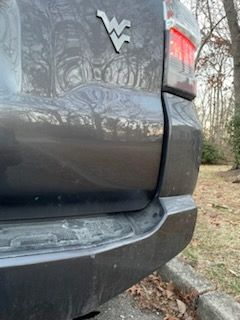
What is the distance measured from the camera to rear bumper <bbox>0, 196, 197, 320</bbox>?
86 cm

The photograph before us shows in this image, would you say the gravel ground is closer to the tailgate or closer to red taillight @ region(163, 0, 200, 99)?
the tailgate

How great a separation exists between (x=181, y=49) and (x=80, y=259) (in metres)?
0.76

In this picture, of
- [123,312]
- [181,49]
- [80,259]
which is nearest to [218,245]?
[123,312]

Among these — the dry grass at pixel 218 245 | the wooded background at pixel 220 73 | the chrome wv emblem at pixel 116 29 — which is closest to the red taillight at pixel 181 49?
the chrome wv emblem at pixel 116 29

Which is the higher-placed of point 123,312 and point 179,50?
point 179,50

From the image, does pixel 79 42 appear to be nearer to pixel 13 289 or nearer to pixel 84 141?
pixel 84 141

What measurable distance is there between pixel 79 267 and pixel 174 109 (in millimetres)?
590

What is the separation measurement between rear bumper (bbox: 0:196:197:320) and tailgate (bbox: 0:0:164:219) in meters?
0.06

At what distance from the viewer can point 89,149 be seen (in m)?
1.01

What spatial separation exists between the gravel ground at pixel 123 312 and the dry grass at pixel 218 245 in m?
0.41

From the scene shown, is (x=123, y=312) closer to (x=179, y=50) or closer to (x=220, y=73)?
(x=179, y=50)

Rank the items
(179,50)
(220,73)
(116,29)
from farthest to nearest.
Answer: (220,73), (179,50), (116,29)

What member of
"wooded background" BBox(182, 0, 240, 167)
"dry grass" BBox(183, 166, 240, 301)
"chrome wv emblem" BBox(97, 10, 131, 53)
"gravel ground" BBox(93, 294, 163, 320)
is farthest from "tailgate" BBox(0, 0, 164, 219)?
"wooded background" BBox(182, 0, 240, 167)

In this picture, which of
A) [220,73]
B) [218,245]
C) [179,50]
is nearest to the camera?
[179,50]
